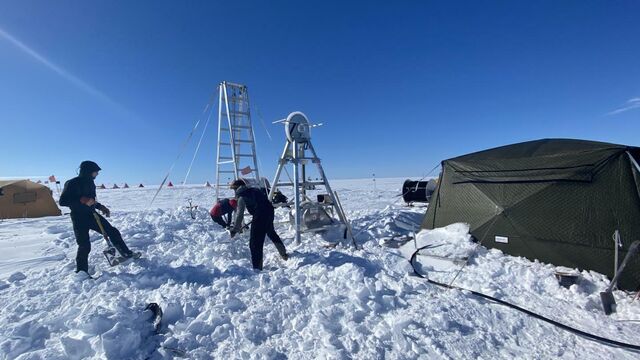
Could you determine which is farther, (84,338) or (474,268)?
(474,268)

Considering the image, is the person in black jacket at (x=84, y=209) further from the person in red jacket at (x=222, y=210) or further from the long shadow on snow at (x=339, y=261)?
the long shadow on snow at (x=339, y=261)

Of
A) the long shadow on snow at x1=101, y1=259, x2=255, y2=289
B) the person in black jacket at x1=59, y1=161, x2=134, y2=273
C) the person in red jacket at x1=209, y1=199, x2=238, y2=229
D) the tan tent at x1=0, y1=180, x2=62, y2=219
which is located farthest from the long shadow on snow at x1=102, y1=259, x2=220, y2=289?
the tan tent at x1=0, y1=180, x2=62, y2=219

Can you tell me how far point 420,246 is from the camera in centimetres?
627

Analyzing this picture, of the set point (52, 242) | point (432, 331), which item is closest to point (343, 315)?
point (432, 331)

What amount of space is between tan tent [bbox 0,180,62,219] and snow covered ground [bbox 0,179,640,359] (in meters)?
12.4

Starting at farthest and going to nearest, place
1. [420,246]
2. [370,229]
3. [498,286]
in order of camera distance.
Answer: [370,229] → [420,246] → [498,286]

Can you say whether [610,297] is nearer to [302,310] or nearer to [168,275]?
[302,310]

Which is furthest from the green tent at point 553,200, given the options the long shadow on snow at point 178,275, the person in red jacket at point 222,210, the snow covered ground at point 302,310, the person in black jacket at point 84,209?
the person in black jacket at point 84,209

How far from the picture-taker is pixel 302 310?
12.5 feet

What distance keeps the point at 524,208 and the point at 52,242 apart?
11.4 m

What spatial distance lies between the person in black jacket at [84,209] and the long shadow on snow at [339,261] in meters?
3.61

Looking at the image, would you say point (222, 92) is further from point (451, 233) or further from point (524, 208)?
point (524, 208)

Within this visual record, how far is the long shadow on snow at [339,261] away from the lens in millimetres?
5078

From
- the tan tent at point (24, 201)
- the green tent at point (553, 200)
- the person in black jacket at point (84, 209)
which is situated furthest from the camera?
the tan tent at point (24, 201)
